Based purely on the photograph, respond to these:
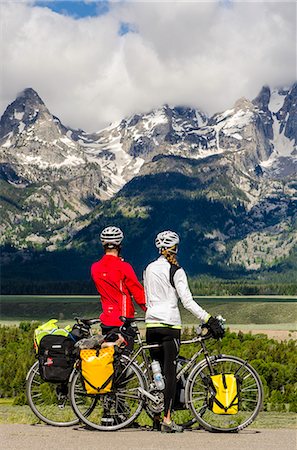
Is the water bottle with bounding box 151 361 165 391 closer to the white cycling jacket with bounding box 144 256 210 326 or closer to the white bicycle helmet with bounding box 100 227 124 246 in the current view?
the white cycling jacket with bounding box 144 256 210 326

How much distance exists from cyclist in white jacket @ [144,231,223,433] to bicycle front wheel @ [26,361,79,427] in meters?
2.06

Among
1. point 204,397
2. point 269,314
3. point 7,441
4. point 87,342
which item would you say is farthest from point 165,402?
point 269,314

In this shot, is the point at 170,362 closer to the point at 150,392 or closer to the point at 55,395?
the point at 150,392

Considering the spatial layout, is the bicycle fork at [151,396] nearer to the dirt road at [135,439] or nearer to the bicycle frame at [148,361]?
the bicycle frame at [148,361]

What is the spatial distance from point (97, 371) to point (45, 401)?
186cm

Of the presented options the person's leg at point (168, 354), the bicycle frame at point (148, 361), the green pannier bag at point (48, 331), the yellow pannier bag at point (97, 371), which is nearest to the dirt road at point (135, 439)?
the person's leg at point (168, 354)

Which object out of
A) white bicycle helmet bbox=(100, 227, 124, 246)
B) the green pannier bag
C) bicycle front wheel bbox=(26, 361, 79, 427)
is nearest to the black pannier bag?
the green pannier bag

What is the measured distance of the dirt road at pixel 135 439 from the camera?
1308cm

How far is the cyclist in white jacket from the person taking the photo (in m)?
14.7

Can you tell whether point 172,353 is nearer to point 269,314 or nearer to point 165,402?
point 165,402

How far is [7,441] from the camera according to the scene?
13.5 meters

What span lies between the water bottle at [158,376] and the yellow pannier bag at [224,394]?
3.19 feet

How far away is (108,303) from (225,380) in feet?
8.82

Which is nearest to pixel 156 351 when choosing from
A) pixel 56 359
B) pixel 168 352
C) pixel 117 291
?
pixel 168 352
